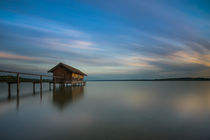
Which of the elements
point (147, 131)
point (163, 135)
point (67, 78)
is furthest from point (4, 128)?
point (67, 78)

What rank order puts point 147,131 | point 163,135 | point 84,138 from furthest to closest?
point 147,131, point 163,135, point 84,138

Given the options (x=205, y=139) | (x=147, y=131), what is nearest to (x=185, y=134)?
(x=205, y=139)

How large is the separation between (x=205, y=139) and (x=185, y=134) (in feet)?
1.65

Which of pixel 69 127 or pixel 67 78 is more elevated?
pixel 67 78

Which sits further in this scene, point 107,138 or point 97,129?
point 97,129

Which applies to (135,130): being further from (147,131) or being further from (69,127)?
(69,127)

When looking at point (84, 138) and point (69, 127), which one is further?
point (69, 127)

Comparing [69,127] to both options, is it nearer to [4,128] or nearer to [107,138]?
[107,138]

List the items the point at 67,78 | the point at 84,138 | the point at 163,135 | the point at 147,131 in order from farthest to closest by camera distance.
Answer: the point at 67,78 < the point at 147,131 < the point at 163,135 < the point at 84,138

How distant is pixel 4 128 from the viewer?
4133 mm

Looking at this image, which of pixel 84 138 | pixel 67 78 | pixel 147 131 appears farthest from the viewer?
pixel 67 78

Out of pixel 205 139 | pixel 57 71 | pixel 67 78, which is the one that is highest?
pixel 57 71

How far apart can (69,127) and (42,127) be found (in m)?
0.95

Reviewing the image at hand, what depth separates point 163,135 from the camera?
12.3 feet
